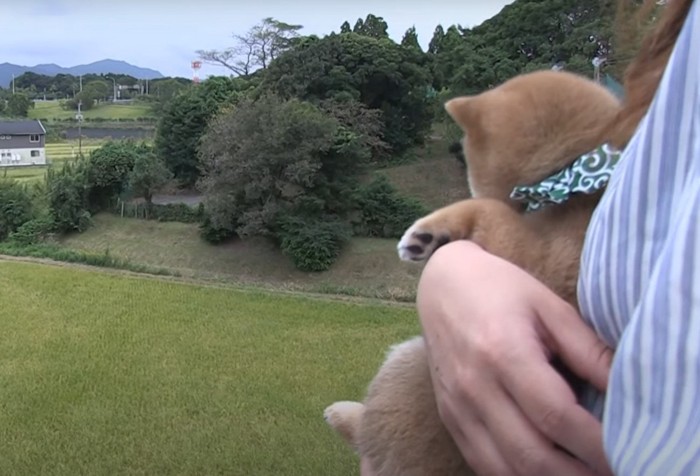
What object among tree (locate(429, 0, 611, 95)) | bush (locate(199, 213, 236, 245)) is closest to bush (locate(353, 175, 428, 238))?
bush (locate(199, 213, 236, 245))

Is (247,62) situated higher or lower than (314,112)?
higher

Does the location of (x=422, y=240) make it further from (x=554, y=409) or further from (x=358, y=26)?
(x=358, y=26)

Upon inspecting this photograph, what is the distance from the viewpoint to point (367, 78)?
922cm

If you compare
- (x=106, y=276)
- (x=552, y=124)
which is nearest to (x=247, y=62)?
(x=106, y=276)

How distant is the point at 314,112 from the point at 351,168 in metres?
0.88

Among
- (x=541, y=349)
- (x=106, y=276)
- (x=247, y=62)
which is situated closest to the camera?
(x=541, y=349)

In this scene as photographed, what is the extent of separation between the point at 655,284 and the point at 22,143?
→ 13.1 metres

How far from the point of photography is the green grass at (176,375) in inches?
127

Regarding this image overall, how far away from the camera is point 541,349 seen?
466 millimetres

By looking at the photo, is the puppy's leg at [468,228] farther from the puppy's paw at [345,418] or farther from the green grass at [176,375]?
the green grass at [176,375]

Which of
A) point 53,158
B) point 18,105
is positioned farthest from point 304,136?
point 18,105

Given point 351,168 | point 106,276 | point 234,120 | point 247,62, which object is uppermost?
point 247,62

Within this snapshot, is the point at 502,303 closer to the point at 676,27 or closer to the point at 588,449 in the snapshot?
the point at 588,449

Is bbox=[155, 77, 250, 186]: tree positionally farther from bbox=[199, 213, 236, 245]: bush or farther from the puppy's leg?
the puppy's leg
